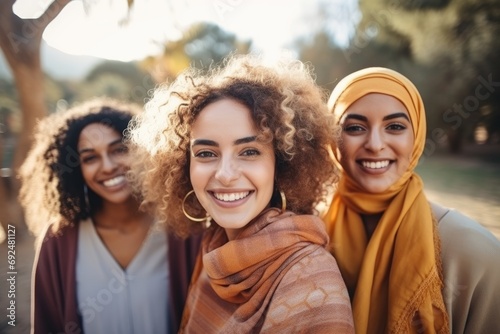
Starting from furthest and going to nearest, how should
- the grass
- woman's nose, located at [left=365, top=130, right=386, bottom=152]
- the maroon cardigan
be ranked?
1. the grass
2. the maroon cardigan
3. woman's nose, located at [left=365, top=130, right=386, bottom=152]

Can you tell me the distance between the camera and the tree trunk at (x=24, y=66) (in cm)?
438

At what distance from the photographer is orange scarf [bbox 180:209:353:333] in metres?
1.46

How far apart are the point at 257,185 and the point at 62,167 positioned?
65.1 inches

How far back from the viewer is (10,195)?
5312 millimetres

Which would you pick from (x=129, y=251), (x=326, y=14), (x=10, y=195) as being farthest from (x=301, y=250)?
(x=326, y=14)

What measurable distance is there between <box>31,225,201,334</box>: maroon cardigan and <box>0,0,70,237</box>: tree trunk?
120 inches

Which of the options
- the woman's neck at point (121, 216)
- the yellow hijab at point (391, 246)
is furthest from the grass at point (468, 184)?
the woman's neck at point (121, 216)

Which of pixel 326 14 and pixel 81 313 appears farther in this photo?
pixel 326 14

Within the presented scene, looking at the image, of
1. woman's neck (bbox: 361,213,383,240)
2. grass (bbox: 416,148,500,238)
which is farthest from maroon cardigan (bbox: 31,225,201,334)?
grass (bbox: 416,148,500,238)

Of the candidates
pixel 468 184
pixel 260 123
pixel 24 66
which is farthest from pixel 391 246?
pixel 468 184

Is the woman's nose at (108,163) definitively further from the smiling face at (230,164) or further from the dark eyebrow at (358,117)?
the dark eyebrow at (358,117)

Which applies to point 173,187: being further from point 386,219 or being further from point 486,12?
point 486,12

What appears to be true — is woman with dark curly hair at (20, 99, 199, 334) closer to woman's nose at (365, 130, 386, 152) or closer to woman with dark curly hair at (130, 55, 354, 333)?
woman with dark curly hair at (130, 55, 354, 333)

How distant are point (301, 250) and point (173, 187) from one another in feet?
2.82
